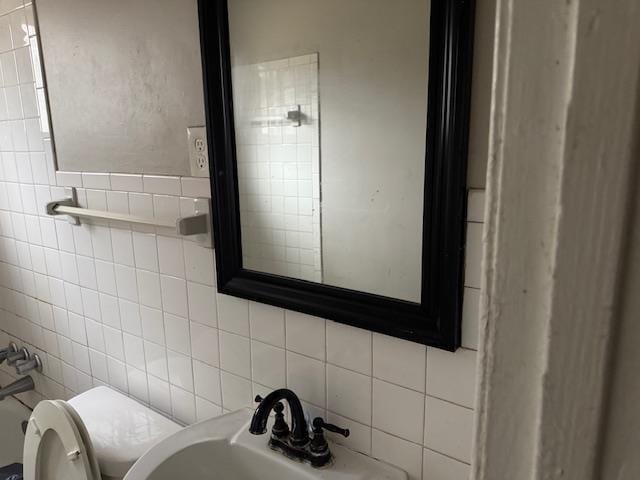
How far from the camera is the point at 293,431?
3.31 ft

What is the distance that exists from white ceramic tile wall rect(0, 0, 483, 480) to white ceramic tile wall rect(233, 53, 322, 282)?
0.43 feet

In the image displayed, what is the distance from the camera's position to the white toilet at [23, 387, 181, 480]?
1.17 meters

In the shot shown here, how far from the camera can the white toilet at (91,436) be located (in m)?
1.17

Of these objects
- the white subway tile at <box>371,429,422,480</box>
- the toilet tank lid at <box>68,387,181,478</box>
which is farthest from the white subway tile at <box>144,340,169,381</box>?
the white subway tile at <box>371,429,422,480</box>

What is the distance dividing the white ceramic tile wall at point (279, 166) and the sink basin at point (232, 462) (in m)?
0.39

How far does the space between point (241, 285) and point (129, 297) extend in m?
0.52

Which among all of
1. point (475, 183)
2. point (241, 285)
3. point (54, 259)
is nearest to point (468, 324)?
point (475, 183)

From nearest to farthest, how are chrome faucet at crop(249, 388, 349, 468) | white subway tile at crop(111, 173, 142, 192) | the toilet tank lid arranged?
1. chrome faucet at crop(249, 388, 349, 468)
2. the toilet tank lid
3. white subway tile at crop(111, 173, 142, 192)

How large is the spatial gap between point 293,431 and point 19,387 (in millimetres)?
1547

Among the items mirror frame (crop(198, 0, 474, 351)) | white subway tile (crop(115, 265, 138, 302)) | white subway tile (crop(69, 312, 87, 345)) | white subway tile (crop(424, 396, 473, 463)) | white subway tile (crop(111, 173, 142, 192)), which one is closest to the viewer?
mirror frame (crop(198, 0, 474, 351))

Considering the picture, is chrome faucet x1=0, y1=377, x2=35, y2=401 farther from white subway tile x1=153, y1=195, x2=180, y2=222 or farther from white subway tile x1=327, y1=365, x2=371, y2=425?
white subway tile x1=327, y1=365, x2=371, y2=425

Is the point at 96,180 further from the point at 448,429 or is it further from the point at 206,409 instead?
the point at 448,429

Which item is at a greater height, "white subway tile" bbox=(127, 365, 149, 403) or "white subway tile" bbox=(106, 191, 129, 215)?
"white subway tile" bbox=(106, 191, 129, 215)

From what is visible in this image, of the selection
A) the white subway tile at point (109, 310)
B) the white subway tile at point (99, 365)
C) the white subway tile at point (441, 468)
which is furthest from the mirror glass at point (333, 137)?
the white subway tile at point (99, 365)
